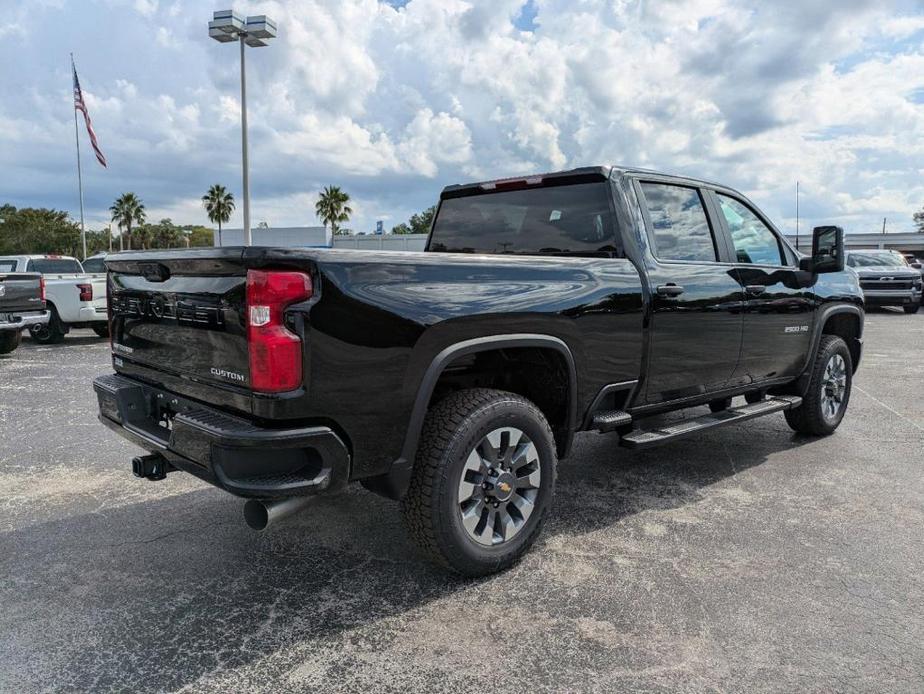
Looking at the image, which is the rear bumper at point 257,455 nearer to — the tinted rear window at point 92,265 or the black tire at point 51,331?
the black tire at point 51,331

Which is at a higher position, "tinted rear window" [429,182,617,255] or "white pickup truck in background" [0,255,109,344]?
"tinted rear window" [429,182,617,255]

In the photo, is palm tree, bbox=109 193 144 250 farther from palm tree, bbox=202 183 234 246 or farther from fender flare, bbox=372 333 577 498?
fender flare, bbox=372 333 577 498

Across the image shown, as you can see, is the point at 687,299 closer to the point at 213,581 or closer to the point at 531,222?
the point at 531,222

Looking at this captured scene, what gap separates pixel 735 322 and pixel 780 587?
187cm

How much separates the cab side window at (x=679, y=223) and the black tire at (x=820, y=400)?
5.68ft

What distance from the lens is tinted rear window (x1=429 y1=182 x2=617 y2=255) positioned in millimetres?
4086

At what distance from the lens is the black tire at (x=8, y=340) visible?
11000mm

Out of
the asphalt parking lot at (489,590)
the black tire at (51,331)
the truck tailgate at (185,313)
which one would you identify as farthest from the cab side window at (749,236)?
the black tire at (51,331)

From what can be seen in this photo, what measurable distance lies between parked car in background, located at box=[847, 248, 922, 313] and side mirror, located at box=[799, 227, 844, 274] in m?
16.6


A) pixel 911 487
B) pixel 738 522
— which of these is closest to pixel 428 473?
pixel 738 522

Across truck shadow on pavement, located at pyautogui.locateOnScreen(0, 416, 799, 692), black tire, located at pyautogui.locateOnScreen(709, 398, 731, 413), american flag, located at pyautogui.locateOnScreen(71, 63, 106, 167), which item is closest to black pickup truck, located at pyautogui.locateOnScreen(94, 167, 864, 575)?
truck shadow on pavement, located at pyautogui.locateOnScreen(0, 416, 799, 692)

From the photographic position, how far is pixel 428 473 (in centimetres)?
305

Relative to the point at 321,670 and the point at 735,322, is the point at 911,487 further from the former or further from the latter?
the point at 321,670

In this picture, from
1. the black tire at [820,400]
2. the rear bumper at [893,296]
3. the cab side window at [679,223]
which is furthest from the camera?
the rear bumper at [893,296]
